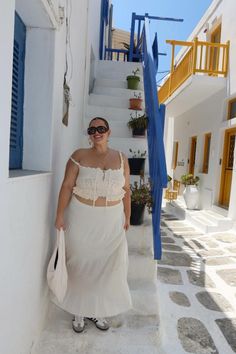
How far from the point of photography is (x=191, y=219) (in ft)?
18.7

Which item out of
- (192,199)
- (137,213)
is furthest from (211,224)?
(137,213)

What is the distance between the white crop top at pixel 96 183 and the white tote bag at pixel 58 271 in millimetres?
281

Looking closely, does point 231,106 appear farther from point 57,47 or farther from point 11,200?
point 11,200

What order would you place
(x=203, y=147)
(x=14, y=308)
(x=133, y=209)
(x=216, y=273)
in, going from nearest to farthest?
(x=14, y=308) < (x=133, y=209) < (x=216, y=273) < (x=203, y=147)

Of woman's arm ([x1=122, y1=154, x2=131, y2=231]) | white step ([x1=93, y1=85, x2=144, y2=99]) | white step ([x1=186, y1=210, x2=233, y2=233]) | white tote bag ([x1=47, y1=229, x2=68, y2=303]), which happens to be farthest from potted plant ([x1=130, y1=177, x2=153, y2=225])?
white step ([x1=186, y1=210, x2=233, y2=233])

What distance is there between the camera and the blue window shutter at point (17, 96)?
148 centimetres

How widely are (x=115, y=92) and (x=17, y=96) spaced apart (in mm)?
3233

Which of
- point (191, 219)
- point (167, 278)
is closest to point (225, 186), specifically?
point (191, 219)

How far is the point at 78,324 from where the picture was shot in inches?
70.0

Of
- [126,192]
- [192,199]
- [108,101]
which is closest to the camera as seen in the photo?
[126,192]

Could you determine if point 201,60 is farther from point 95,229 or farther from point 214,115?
point 95,229

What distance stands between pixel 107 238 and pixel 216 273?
1.81 metres

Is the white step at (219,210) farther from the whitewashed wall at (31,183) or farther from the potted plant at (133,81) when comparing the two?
the whitewashed wall at (31,183)

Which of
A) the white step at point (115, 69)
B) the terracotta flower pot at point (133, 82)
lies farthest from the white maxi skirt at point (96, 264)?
the white step at point (115, 69)
